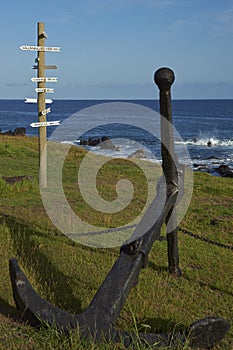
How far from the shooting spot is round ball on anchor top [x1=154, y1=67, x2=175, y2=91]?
4348 mm

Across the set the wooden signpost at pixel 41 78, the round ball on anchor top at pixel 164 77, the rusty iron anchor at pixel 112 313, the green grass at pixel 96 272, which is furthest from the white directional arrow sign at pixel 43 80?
the rusty iron anchor at pixel 112 313

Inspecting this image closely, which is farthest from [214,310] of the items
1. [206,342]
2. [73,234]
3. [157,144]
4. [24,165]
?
[157,144]

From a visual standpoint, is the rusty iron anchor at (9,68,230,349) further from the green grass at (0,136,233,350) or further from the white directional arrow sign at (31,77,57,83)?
the white directional arrow sign at (31,77,57,83)

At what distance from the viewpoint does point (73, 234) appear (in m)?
7.19

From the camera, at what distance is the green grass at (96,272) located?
405 centimetres

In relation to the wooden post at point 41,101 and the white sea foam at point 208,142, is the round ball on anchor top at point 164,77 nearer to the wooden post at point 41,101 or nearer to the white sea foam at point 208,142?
the wooden post at point 41,101

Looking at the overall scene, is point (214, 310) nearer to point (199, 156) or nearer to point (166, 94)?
point (166, 94)

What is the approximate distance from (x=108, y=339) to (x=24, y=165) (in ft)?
40.4

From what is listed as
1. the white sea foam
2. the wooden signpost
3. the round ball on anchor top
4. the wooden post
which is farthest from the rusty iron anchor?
the white sea foam

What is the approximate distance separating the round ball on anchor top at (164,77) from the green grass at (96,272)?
2035 millimetres

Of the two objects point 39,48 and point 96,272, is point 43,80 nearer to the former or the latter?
point 39,48

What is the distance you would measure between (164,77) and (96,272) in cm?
245

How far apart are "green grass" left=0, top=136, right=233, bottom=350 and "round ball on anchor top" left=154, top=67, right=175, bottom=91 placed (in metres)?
2.04

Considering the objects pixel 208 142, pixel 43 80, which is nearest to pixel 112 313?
pixel 43 80
